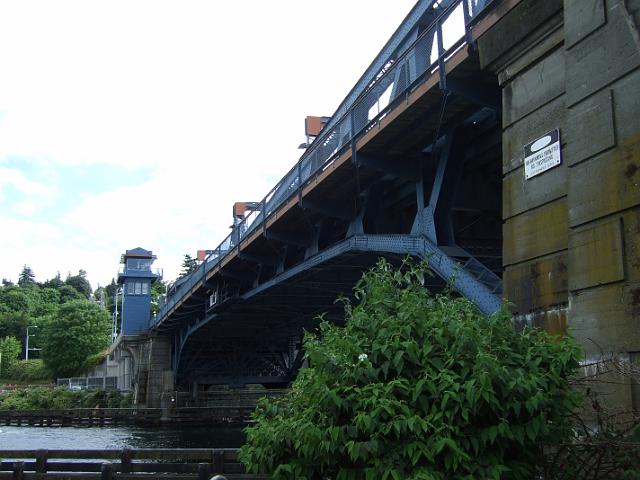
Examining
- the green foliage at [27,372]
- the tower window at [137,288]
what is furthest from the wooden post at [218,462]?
the green foliage at [27,372]

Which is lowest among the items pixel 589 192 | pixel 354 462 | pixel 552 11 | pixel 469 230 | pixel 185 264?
pixel 354 462

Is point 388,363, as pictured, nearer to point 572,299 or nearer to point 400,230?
point 572,299

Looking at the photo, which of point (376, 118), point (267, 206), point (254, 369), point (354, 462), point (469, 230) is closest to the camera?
point (354, 462)

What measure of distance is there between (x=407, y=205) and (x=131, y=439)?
3078cm

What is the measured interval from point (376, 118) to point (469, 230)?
12.9 feet

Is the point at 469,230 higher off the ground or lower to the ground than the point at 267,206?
lower

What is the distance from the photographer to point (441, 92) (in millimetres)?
12305

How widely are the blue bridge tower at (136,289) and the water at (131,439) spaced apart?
11.0 m

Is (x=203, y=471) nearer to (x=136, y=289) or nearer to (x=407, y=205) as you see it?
(x=407, y=205)

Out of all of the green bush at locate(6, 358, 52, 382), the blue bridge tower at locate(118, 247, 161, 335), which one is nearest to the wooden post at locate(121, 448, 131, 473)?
the blue bridge tower at locate(118, 247, 161, 335)

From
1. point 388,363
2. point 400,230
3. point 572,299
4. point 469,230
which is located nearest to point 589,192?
point 572,299

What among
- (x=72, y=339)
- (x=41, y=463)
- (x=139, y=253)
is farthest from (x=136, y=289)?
(x=41, y=463)

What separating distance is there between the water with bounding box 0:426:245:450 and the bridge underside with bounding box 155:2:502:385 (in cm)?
1317

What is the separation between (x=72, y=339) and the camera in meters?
97.0
